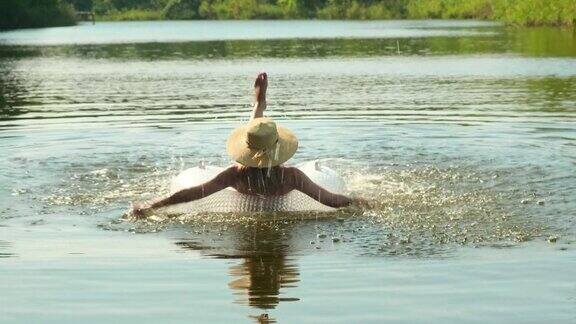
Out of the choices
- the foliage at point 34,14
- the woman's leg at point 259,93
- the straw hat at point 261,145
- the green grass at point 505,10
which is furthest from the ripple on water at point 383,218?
the foliage at point 34,14

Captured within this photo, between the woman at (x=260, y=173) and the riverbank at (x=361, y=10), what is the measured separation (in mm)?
56708

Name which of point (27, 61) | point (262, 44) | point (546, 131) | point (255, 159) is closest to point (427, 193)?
point (255, 159)

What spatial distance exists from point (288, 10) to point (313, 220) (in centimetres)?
11444

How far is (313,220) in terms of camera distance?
35.5ft

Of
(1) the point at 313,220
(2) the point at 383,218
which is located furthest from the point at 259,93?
(2) the point at 383,218

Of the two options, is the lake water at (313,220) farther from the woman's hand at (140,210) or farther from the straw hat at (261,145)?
the straw hat at (261,145)

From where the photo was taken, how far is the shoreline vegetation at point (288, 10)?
70.6 meters

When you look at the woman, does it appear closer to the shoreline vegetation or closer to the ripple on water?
the ripple on water

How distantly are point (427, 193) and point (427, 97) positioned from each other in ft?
42.4

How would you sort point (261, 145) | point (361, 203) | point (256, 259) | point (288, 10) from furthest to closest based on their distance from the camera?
point (288, 10), point (361, 203), point (261, 145), point (256, 259)

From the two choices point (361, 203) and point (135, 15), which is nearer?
point (361, 203)

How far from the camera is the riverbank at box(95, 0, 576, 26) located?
6912cm

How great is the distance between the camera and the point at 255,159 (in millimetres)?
10242

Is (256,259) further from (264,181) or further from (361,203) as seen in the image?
(361,203)
